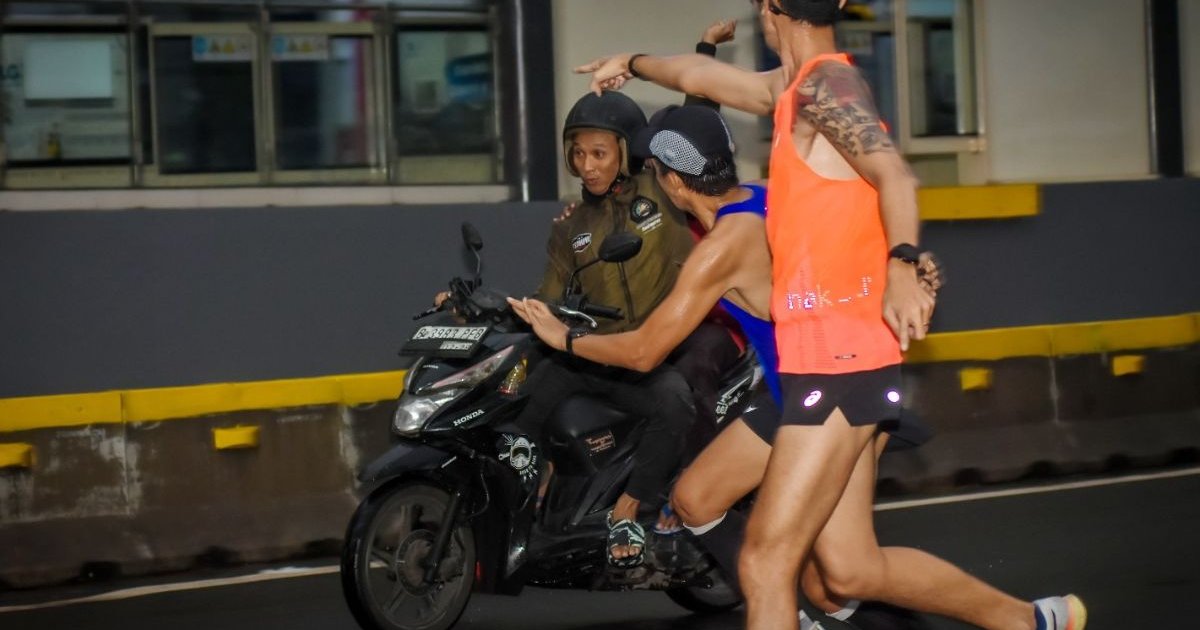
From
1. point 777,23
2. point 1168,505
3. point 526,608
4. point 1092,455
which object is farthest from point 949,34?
point 777,23

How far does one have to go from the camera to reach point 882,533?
28.2 ft

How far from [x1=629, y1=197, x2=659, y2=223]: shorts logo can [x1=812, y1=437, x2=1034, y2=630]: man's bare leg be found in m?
2.36

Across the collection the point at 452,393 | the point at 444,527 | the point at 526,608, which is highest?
the point at 452,393

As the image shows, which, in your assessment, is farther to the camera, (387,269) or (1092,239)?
(1092,239)

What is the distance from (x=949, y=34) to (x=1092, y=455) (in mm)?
3566

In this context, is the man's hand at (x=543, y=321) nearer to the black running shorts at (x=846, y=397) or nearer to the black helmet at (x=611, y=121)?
the black running shorts at (x=846, y=397)

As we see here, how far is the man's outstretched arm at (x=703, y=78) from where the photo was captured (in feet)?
18.0

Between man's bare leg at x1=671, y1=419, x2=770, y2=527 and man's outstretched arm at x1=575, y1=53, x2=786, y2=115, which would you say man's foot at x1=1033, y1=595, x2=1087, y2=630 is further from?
man's outstretched arm at x1=575, y1=53, x2=786, y2=115

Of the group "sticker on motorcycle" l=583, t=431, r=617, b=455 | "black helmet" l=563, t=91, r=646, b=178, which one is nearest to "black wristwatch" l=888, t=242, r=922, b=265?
"sticker on motorcycle" l=583, t=431, r=617, b=455

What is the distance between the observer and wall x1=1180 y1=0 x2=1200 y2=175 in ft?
44.6

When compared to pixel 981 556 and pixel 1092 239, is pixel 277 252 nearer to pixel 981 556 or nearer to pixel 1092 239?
pixel 981 556

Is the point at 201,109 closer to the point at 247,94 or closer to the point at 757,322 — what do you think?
the point at 247,94

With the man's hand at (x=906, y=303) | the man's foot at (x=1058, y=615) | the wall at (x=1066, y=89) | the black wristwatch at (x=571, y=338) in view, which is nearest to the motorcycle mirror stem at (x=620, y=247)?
the black wristwatch at (x=571, y=338)

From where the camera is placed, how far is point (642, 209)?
7.13m
